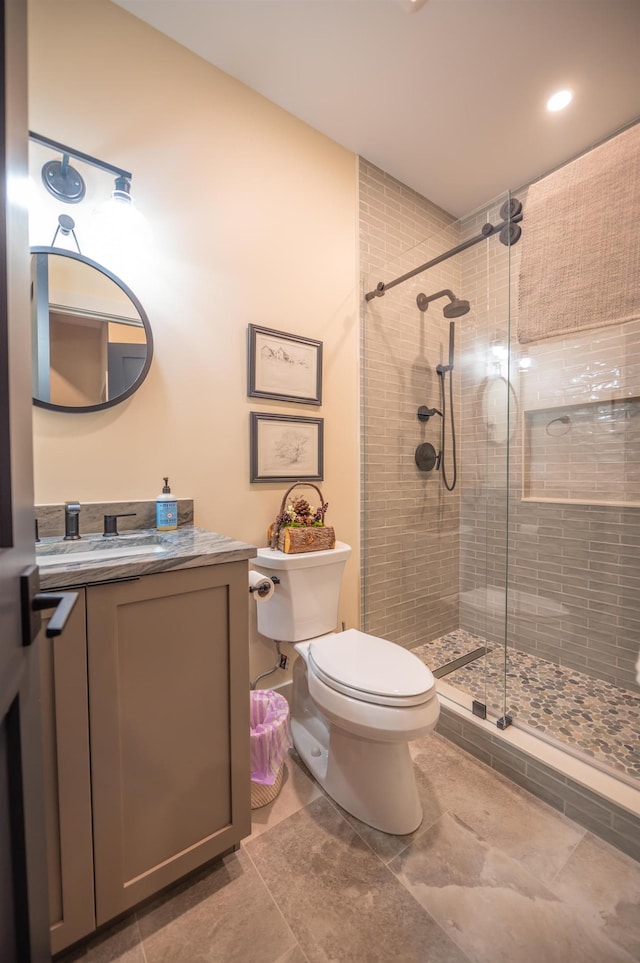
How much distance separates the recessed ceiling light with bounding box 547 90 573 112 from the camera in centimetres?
177

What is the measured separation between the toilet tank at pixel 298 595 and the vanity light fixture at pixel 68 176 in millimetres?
1467

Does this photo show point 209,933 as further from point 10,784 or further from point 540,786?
point 540,786

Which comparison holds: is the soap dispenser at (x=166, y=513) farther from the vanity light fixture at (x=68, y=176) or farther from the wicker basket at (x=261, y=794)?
the vanity light fixture at (x=68, y=176)

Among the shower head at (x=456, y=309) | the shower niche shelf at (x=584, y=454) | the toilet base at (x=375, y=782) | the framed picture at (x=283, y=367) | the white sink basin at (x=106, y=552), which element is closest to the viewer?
the white sink basin at (x=106, y=552)

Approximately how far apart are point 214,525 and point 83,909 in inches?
44.3

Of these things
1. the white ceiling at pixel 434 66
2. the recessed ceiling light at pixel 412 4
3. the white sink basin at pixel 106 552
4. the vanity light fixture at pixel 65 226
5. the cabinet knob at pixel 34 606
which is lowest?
the white sink basin at pixel 106 552

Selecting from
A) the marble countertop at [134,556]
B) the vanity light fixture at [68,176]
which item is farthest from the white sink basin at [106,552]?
the vanity light fixture at [68,176]

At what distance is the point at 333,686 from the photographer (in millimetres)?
1267

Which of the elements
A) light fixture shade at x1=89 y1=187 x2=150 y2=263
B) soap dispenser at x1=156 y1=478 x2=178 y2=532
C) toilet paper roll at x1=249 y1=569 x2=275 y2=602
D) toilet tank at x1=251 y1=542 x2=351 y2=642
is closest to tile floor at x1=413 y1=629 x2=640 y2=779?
toilet tank at x1=251 y1=542 x2=351 y2=642

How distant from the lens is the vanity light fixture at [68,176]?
4.18 ft

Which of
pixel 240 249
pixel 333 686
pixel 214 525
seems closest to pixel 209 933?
pixel 333 686

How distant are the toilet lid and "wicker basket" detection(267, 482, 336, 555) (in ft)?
1.25

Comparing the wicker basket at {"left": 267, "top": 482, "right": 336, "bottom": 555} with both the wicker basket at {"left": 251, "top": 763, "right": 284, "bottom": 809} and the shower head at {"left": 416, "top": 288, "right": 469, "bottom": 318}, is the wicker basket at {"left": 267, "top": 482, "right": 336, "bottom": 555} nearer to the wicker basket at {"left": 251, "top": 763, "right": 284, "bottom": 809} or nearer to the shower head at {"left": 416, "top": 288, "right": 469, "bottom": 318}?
the wicker basket at {"left": 251, "top": 763, "right": 284, "bottom": 809}

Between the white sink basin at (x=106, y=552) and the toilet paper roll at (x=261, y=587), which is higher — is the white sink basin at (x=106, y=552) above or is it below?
above
